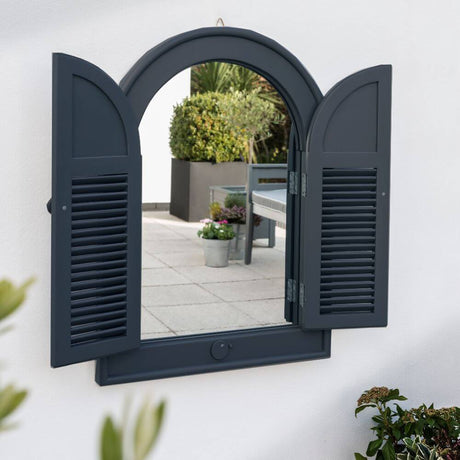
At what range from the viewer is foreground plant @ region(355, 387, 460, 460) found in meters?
3.64

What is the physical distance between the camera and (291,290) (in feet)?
12.1

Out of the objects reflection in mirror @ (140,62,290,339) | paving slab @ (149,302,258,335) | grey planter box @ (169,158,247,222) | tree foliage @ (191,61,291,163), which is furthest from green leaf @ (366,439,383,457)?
tree foliage @ (191,61,291,163)

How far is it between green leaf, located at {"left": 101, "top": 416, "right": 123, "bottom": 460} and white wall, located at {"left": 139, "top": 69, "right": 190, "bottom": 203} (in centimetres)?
1057

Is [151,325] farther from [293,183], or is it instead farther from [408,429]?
[408,429]

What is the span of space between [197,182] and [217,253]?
328cm

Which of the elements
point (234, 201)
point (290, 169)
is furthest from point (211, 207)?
point (290, 169)

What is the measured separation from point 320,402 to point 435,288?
0.82 meters

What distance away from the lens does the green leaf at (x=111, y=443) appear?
286mm

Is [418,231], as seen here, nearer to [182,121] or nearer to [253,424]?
[253,424]

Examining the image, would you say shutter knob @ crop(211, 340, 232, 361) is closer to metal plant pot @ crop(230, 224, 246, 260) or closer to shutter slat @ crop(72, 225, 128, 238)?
shutter slat @ crop(72, 225, 128, 238)

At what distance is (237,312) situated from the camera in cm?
486

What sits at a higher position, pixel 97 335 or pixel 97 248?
pixel 97 248

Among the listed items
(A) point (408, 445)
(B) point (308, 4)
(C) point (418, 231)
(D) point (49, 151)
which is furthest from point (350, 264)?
(D) point (49, 151)

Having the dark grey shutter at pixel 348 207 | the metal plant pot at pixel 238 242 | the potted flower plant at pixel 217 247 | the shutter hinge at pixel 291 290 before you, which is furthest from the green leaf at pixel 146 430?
the metal plant pot at pixel 238 242
